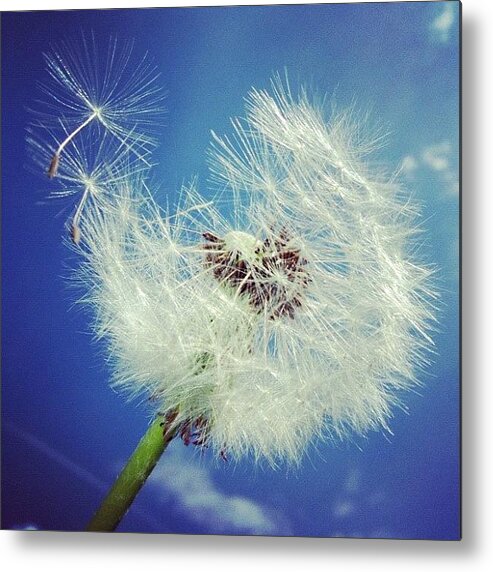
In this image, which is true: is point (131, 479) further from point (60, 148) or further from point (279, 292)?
point (60, 148)

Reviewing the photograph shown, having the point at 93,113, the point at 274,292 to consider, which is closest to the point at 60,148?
the point at 93,113

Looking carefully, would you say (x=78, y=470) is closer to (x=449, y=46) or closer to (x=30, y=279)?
(x=30, y=279)

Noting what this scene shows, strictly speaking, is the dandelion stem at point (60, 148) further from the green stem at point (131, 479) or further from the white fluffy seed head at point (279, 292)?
the green stem at point (131, 479)

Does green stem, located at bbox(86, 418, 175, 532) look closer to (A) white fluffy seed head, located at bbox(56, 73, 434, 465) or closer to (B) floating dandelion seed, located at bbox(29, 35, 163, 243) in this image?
(A) white fluffy seed head, located at bbox(56, 73, 434, 465)

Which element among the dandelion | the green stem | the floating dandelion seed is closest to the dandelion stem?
the floating dandelion seed

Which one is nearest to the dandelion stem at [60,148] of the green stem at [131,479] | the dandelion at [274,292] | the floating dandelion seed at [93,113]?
the floating dandelion seed at [93,113]

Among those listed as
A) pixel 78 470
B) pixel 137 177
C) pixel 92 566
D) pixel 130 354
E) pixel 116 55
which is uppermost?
pixel 116 55

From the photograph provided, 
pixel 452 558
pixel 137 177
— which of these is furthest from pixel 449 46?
pixel 452 558
